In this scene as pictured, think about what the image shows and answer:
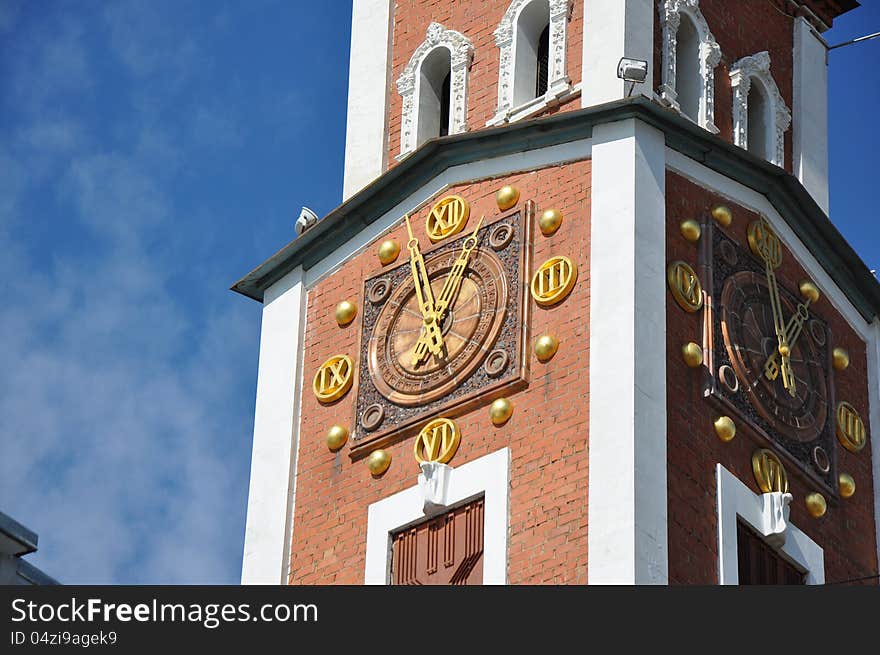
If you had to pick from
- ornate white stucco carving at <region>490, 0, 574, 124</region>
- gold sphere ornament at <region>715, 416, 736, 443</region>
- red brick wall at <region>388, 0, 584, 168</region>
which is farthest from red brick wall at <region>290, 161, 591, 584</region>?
gold sphere ornament at <region>715, 416, 736, 443</region>

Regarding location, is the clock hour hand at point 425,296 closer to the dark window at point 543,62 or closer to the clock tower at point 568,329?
the clock tower at point 568,329

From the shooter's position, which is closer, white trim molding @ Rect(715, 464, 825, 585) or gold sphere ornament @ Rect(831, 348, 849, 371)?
white trim molding @ Rect(715, 464, 825, 585)

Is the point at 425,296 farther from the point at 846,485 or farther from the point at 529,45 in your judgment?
the point at 846,485

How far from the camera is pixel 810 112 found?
151ft

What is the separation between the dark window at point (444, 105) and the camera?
44.8 metres

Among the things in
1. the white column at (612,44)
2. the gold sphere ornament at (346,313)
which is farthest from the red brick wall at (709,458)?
the gold sphere ornament at (346,313)

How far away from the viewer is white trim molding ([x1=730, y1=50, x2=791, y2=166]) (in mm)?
44688

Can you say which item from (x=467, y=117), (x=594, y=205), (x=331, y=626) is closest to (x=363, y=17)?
(x=467, y=117)

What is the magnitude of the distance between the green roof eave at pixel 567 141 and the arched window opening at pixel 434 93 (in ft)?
4.59

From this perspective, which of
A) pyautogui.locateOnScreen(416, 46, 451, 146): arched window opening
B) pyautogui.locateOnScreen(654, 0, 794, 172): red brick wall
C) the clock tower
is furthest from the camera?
pyautogui.locateOnScreen(416, 46, 451, 146): arched window opening

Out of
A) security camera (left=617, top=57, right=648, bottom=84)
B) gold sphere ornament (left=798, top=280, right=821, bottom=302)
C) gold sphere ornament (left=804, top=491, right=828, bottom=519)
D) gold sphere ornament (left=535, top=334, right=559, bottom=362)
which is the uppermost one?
security camera (left=617, top=57, right=648, bottom=84)

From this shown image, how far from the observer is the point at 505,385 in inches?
1622

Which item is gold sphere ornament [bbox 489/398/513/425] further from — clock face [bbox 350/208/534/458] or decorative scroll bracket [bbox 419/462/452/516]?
decorative scroll bracket [bbox 419/462/452/516]

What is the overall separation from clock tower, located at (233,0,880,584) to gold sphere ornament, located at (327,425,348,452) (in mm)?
32
